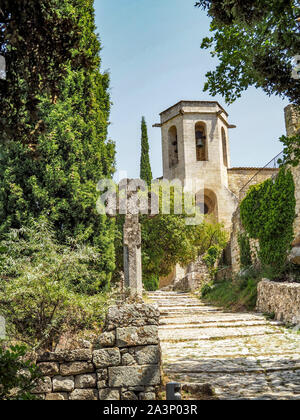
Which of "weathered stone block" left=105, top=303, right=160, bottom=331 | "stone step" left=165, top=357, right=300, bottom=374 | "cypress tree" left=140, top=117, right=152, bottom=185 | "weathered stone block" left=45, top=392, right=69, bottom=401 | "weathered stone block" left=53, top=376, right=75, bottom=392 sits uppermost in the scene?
"cypress tree" left=140, top=117, right=152, bottom=185

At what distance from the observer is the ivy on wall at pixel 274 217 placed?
1126 cm

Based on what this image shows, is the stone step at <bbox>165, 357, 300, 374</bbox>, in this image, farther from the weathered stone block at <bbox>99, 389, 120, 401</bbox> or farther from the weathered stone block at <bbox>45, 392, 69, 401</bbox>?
the weathered stone block at <bbox>45, 392, 69, 401</bbox>

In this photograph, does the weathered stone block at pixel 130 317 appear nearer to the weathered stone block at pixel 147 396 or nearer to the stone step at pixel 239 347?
the weathered stone block at pixel 147 396

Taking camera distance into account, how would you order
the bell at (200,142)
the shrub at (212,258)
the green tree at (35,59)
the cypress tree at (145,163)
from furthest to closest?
the bell at (200,142)
the cypress tree at (145,163)
the shrub at (212,258)
the green tree at (35,59)

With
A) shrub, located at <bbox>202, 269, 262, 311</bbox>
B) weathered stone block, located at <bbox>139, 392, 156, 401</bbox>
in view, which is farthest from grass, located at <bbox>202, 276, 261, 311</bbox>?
weathered stone block, located at <bbox>139, 392, 156, 401</bbox>

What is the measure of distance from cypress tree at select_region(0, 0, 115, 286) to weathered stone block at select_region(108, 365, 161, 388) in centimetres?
473

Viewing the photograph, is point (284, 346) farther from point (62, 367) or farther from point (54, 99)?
point (54, 99)

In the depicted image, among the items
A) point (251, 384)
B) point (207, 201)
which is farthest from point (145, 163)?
point (251, 384)

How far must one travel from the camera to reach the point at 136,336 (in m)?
4.36

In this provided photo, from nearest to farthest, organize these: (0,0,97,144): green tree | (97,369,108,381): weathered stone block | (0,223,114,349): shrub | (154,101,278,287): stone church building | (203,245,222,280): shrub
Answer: (0,0,97,144): green tree, (97,369,108,381): weathered stone block, (0,223,114,349): shrub, (203,245,222,280): shrub, (154,101,278,287): stone church building

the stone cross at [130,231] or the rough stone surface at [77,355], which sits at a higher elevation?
the stone cross at [130,231]

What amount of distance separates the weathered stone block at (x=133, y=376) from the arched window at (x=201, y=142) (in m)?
26.7

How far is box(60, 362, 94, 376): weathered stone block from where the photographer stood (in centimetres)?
434

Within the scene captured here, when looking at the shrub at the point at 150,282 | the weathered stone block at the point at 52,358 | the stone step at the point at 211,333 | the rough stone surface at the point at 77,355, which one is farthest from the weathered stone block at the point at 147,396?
the shrub at the point at 150,282
